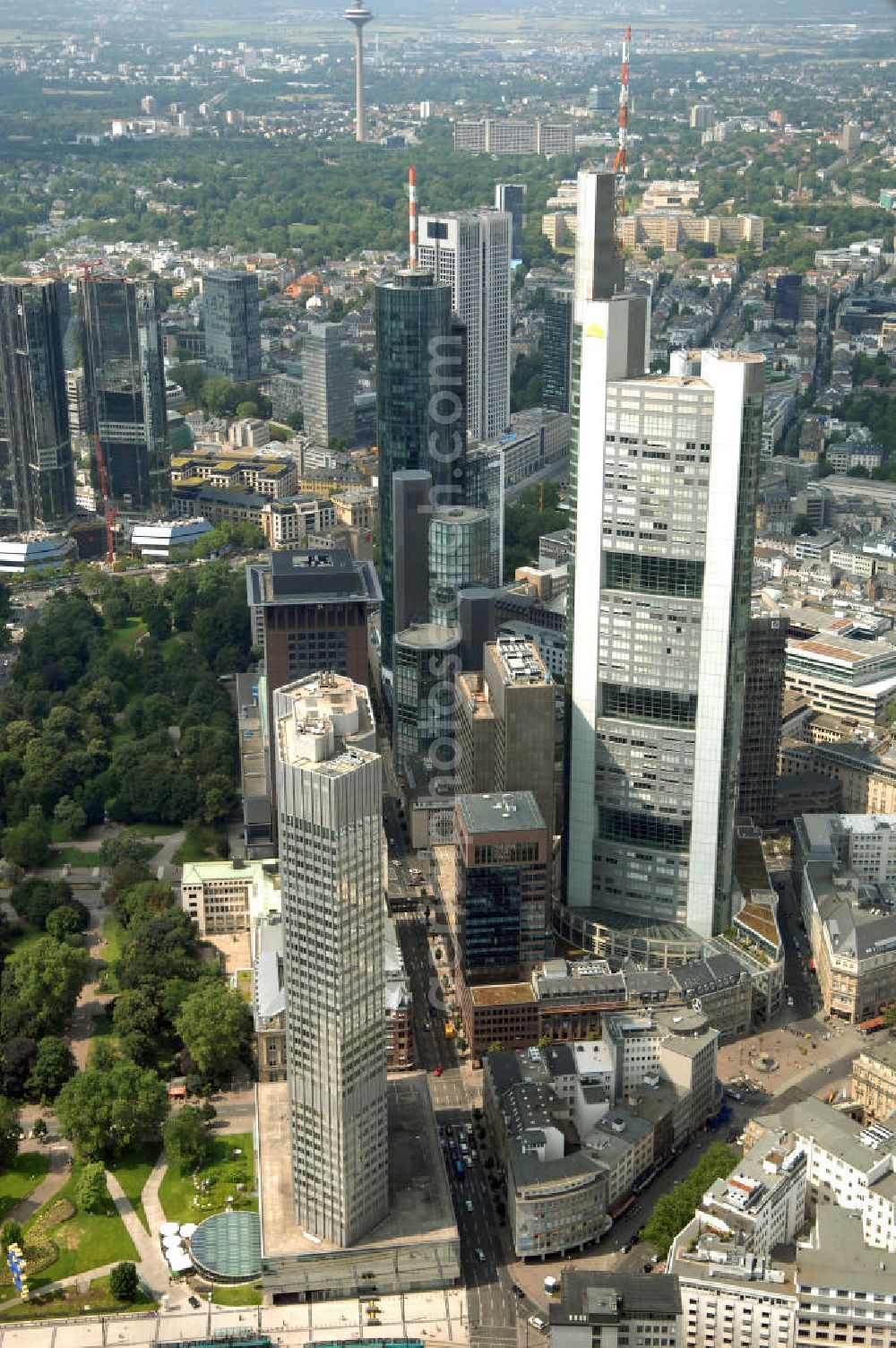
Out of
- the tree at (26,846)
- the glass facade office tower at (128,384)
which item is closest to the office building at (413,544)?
the tree at (26,846)

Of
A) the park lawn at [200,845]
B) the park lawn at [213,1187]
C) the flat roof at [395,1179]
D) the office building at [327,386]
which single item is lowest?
the park lawn at [213,1187]

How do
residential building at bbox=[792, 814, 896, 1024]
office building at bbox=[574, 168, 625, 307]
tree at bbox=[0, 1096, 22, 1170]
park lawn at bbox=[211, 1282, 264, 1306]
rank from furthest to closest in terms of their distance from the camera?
residential building at bbox=[792, 814, 896, 1024]
office building at bbox=[574, 168, 625, 307]
tree at bbox=[0, 1096, 22, 1170]
park lawn at bbox=[211, 1282, 264, 1306]

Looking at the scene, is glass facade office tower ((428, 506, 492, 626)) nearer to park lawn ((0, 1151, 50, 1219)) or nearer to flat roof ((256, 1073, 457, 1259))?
flat roof ((256, 1073, 457, 1259))

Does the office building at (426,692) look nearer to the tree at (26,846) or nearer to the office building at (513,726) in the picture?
the office building at (513,726)

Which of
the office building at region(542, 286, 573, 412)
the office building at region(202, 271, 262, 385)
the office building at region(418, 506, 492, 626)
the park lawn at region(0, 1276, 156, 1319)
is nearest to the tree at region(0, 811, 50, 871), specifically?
the office building at region(418, 506, 492, 626)

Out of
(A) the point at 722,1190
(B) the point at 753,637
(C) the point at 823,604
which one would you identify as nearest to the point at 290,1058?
(A) the point at 722,1190

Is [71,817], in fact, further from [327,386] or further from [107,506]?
[327,386]

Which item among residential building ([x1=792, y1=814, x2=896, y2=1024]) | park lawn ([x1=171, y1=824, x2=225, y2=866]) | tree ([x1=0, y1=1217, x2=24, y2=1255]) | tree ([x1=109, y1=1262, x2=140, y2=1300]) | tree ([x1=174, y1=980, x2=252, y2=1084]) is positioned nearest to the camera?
tree ([x1=109, y1=1262, x2=140, y2=1300])

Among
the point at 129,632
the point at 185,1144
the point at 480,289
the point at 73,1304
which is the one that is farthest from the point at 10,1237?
the point at 480,289
